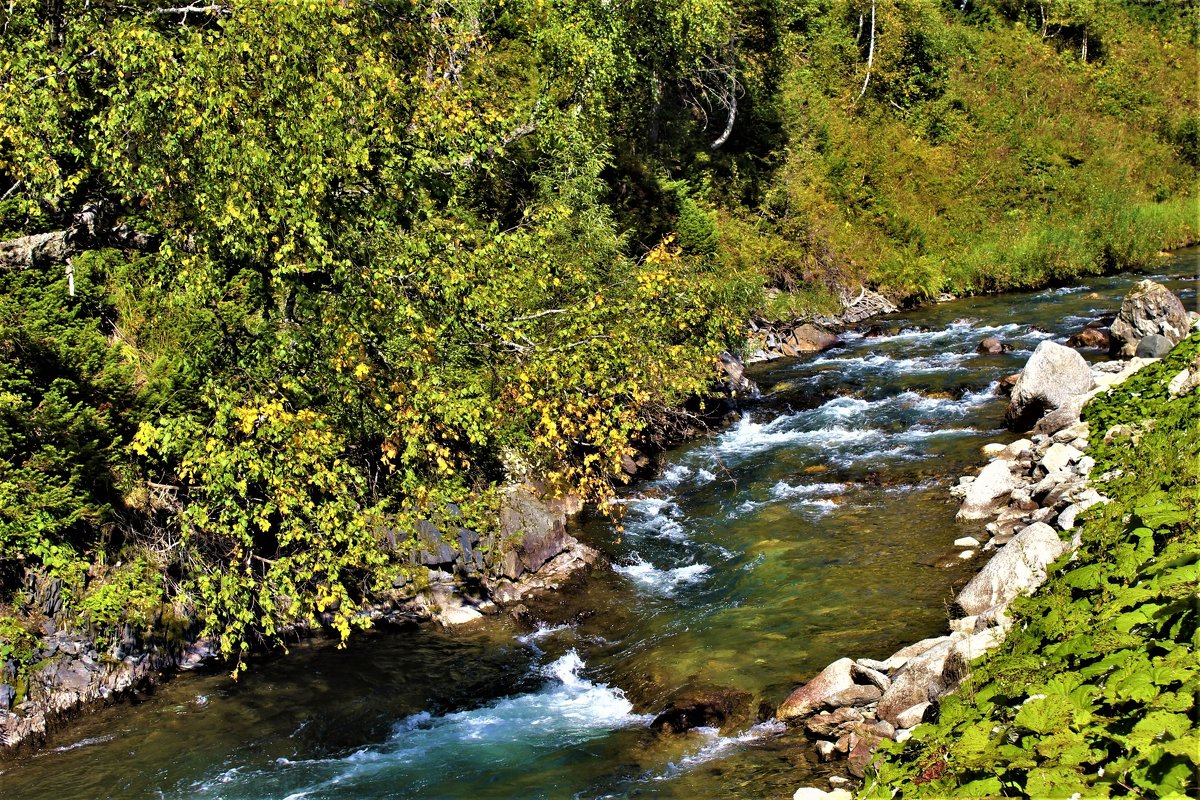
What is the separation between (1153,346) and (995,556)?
11.6 m

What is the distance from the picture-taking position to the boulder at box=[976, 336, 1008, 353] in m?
24.2

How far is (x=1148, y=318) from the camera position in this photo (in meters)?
20.8

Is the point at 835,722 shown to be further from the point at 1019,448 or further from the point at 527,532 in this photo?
the point at 1019,448

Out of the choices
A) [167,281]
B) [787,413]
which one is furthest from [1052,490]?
[167,281]

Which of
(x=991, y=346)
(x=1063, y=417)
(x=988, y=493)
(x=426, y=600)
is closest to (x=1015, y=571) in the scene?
(x=988, y=493)

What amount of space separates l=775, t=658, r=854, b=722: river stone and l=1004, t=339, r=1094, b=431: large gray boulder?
961cm

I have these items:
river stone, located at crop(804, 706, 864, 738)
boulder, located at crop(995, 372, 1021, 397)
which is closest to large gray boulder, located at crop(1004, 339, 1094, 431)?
boulder, located at crop(995, 372, 1021, 397)

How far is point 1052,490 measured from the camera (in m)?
12.8

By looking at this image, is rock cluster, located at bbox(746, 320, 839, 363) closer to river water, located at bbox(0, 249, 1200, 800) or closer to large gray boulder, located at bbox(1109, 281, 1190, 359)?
large gray boulder, located at bbox(1109, 281, 1190, 359)

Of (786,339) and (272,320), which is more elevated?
(272,320)

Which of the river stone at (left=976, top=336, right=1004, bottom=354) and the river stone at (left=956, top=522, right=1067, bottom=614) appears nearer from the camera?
the river stone at (left=956, top=522, right=1067, bottom=614)

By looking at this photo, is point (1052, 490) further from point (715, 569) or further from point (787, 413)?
point (787, 413)

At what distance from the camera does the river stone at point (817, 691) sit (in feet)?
31.0

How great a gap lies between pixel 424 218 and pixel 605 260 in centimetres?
508
